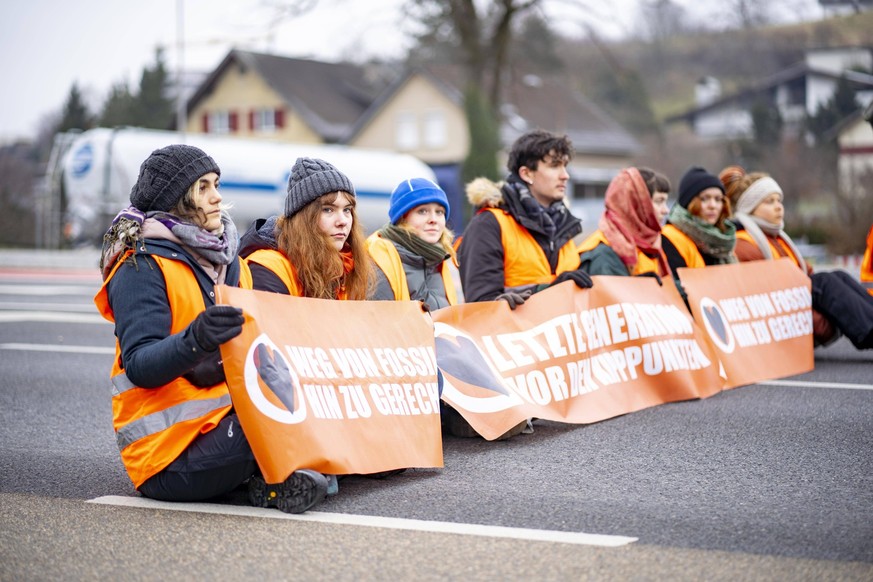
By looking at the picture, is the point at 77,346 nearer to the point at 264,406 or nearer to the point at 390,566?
the point at 264,406

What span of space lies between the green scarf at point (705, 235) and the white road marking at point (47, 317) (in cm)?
801

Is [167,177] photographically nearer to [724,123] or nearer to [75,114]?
[724,123]

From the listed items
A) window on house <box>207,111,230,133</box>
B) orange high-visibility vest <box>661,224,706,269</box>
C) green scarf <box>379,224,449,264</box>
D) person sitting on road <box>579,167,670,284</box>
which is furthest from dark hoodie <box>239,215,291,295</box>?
window on house <box>207,111,230,133</box>

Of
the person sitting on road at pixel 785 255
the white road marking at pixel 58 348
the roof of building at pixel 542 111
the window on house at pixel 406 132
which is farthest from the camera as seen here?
the window on house at pixel 406 132

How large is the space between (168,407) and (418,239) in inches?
85.4

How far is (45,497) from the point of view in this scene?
5.36 metres

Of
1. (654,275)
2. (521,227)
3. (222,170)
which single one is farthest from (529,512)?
(222,170)

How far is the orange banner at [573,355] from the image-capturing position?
6.55 meters

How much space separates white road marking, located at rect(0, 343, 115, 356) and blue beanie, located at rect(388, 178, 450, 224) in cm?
544

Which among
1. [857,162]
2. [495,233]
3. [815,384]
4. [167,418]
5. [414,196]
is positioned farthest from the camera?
[857,162]

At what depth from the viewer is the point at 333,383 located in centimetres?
533

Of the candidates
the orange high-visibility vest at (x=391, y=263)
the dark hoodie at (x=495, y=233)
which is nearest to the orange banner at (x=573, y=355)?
the orange high-visibility vest at (x=391, y=263)

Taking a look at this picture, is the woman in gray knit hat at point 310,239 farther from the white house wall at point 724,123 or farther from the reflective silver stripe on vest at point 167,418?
the white house wall at point 724,123

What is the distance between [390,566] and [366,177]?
1176 inches
